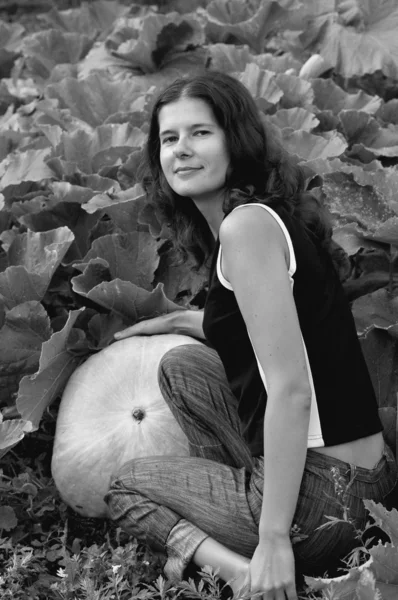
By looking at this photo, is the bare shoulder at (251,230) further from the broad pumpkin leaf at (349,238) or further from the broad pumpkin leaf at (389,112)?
the broad pumpkin leaf at (389,112)

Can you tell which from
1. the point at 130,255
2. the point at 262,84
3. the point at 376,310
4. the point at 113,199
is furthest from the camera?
the point at 262,84

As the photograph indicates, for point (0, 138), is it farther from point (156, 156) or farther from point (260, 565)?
point (260, 565)

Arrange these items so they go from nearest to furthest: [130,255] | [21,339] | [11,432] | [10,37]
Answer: [11,432] < [21,339] < [130,255] < [10,37]

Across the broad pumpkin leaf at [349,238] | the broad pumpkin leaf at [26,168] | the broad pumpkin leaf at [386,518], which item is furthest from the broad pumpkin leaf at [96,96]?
the broad pumpkin leaf at [386,518]

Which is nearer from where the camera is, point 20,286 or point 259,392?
point 259,392

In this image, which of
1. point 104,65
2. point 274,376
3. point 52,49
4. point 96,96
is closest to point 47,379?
point 274,376

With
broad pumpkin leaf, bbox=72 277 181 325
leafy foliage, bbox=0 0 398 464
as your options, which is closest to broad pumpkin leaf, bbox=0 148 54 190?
leafy foliage, bbox=0 0 398 464

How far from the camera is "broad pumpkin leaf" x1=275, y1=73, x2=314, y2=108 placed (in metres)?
3.49

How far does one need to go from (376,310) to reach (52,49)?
8.61 ft

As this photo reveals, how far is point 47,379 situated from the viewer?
2.56 metres

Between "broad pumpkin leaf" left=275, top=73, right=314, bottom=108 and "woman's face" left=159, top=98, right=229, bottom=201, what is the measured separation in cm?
147

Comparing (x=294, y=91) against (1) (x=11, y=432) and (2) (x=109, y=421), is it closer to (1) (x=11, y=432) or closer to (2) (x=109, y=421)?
(2) (x=109, y=421)

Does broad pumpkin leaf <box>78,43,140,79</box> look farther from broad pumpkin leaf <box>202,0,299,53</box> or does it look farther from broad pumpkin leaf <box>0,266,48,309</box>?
broad pumpkin leaf <box>0,266,48,309</box>

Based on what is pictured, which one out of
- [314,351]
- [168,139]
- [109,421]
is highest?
[168,139]
